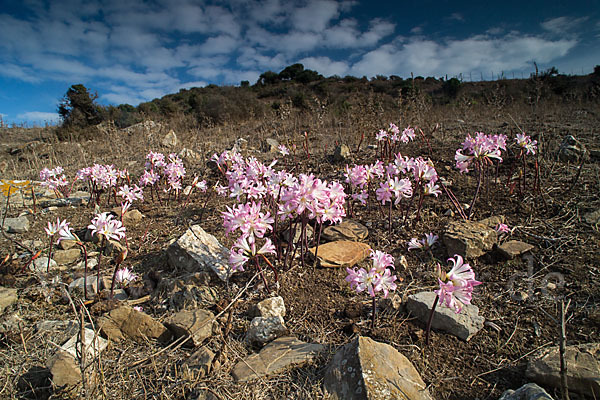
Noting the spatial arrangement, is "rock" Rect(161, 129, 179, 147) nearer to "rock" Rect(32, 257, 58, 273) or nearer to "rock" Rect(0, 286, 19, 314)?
"rock" Rect(32, 257, 58, 273)

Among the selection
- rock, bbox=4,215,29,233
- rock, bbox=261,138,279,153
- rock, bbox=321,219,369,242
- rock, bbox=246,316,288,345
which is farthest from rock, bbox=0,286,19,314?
rock, bbox=261,138,279,153

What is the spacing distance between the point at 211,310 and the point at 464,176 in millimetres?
4352

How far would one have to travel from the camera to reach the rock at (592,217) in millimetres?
2958

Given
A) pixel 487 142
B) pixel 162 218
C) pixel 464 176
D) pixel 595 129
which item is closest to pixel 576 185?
pixel 464 176

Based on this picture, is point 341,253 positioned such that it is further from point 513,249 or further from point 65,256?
point 65,256

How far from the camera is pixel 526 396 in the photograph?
1463mm

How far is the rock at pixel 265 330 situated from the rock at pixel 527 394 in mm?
1416

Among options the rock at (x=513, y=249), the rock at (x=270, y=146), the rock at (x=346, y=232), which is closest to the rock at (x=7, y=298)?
the rock at (x=346, y=232)

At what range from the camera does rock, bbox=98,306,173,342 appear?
7.10ft

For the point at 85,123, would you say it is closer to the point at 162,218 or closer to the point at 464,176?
the point at 162,218

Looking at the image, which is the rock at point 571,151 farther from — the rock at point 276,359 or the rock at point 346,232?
the rock at point 276,359

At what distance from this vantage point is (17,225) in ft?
14.3

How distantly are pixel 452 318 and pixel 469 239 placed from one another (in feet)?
3.40

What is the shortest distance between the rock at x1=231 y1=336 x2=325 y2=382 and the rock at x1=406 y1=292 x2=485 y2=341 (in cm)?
83
